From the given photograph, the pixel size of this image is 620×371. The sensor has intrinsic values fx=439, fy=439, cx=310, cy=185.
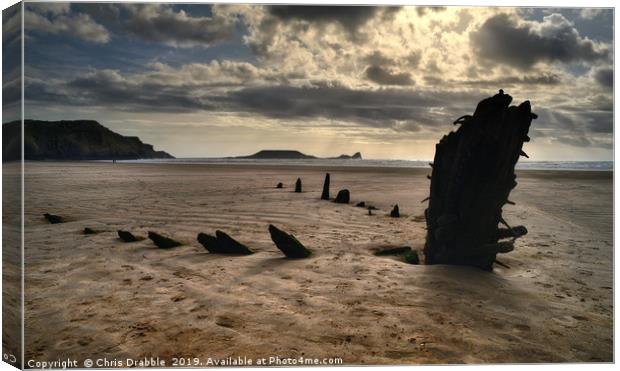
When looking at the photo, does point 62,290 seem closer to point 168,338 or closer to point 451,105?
point 168,338

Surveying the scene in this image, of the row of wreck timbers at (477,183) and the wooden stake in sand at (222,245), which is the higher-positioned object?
the row of wreck timbers at (477,183)

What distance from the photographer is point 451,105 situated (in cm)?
523

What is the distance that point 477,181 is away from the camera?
4.82m

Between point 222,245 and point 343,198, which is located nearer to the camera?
point 222,245

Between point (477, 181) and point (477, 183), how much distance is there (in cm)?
2

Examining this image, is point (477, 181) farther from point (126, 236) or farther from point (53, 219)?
point (53, 219)

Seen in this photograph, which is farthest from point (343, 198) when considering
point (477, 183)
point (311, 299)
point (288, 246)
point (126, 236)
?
point (311, 299)

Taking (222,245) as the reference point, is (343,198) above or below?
above

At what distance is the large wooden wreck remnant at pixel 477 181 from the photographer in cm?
464

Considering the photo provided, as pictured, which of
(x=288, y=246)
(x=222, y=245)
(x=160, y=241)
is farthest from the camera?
(x=160, y=241)

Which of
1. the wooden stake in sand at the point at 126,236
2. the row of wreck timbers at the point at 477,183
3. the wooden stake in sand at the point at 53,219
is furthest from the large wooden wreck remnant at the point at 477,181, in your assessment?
the wooden stake in sand at the point at 53,219

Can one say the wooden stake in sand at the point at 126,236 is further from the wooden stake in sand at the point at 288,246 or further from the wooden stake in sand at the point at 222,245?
the wooden stake in sand at the point at 288,246

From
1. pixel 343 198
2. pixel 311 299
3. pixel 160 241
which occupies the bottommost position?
pixel 311 299

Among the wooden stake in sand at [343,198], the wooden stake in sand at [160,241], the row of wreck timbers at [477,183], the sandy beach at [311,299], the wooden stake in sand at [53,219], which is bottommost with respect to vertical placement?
the sandy beach at [311,299]
